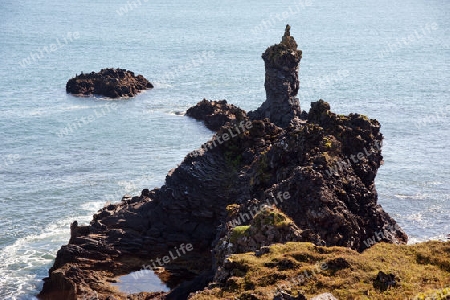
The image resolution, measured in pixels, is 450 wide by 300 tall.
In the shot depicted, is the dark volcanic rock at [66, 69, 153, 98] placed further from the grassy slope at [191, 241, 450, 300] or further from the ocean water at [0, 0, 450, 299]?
the grassy slope at [191, 241, 450, 300]

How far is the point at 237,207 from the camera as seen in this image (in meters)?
47.7

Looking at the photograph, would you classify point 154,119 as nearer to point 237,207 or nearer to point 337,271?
point 237,207

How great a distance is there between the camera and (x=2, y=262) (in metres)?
58.0

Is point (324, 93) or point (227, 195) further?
point (324, 93)

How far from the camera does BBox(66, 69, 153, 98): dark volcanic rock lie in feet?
404

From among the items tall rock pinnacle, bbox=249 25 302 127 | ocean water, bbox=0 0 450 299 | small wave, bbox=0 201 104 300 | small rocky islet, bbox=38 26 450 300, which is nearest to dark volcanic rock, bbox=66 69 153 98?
ocean water, bbox=0 0 450 299

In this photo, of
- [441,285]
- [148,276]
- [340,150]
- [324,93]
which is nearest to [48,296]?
[148,276]

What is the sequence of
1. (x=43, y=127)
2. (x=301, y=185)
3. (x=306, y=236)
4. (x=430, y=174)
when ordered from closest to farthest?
(x=306, y=236)
(x=301, y=185)
(x=430, y=174)
(x=43, y=127)

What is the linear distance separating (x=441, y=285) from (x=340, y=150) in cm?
1924

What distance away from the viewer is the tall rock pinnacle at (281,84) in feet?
245

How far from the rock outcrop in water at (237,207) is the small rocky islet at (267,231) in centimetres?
9

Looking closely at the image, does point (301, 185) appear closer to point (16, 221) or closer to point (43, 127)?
point (16, 221)

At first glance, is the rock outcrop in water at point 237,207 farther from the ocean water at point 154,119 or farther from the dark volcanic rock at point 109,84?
the dark volcanic rock at point 109,84

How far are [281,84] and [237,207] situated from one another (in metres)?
30.4
